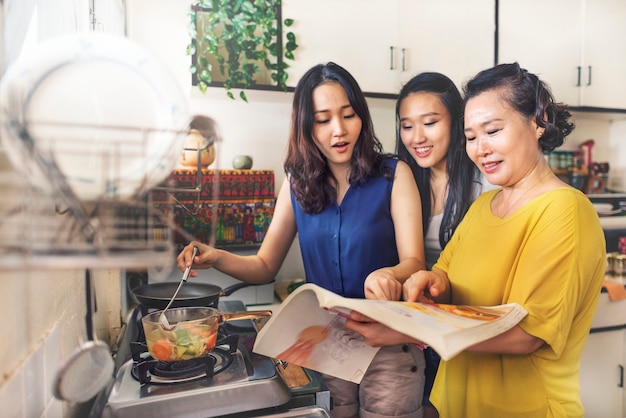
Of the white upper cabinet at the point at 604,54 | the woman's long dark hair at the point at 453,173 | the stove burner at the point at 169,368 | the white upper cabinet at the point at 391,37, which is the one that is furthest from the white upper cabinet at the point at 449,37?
the stove burner at the point at 169,368

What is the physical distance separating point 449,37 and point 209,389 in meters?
1.20

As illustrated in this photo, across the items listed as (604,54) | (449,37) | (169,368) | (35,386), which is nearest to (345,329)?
(169,368)

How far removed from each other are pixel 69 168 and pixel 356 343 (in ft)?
1.62

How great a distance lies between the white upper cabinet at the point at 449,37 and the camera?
1235mm

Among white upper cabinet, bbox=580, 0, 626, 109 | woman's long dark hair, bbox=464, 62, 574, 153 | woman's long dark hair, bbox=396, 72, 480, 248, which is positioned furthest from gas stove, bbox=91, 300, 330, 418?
white upper cabinet, bbox=580, 0, 626, 109

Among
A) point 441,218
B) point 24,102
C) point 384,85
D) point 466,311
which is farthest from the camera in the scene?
point 384,85

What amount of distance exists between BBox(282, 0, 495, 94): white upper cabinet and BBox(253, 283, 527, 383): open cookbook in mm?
666

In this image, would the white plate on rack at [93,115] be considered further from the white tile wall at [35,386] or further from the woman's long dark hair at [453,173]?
the woman's long dark hair at [453,173]

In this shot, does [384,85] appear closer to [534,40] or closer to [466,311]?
[534,40]

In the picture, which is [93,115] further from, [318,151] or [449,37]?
[449,37]

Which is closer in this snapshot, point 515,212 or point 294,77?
point 515,212

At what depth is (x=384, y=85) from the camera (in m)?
1.26

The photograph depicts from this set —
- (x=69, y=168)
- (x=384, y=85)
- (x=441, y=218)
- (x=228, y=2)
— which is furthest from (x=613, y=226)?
(x=69, y=168)

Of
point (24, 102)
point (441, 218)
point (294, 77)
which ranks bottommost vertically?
point (441, 218)
